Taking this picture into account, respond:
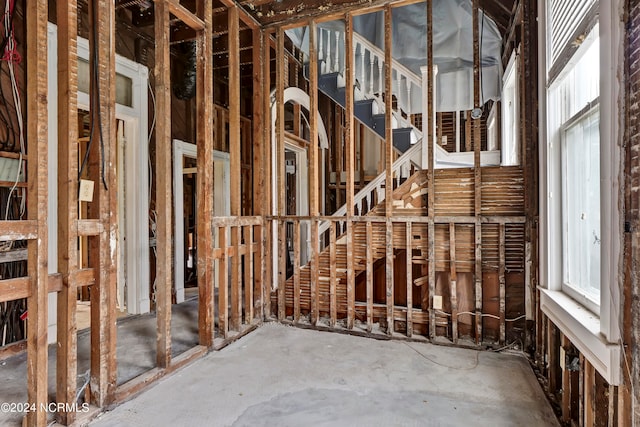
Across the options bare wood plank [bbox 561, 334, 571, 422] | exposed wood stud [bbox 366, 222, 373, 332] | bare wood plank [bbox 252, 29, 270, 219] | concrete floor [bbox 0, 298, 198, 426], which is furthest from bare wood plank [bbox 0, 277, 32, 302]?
bare wood plank [bbox 561, 334, 571, 422]

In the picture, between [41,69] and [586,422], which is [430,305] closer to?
[586,422]

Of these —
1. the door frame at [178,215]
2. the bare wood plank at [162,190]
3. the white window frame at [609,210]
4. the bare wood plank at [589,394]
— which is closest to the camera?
the white window frame at [609,210]

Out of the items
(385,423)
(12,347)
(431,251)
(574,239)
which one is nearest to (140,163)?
(12,347)

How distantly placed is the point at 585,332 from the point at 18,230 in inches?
111

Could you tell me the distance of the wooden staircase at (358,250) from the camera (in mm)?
3359

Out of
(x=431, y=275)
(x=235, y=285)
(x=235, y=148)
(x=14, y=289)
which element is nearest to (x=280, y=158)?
(x=235, y=148)

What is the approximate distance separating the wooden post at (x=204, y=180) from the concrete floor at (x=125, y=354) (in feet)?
1.26

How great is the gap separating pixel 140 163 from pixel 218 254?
162 centimetres

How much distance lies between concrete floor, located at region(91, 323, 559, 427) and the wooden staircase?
64cm

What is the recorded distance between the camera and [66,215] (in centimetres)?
193

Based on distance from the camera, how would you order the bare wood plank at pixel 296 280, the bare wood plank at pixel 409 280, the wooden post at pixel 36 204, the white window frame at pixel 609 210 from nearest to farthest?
the white window frame at pixel 609 210, the wooden post at pixel 36 204, the bare wood plank at pixel 409 280, the bare wood plank at pixel 296 280

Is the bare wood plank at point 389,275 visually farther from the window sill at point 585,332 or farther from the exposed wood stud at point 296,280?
the window sill at point 585,332

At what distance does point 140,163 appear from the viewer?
12.8ft

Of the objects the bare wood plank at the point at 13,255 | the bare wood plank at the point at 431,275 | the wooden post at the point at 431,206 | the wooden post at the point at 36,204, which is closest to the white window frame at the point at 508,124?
the wooden post at the point at 431,206
